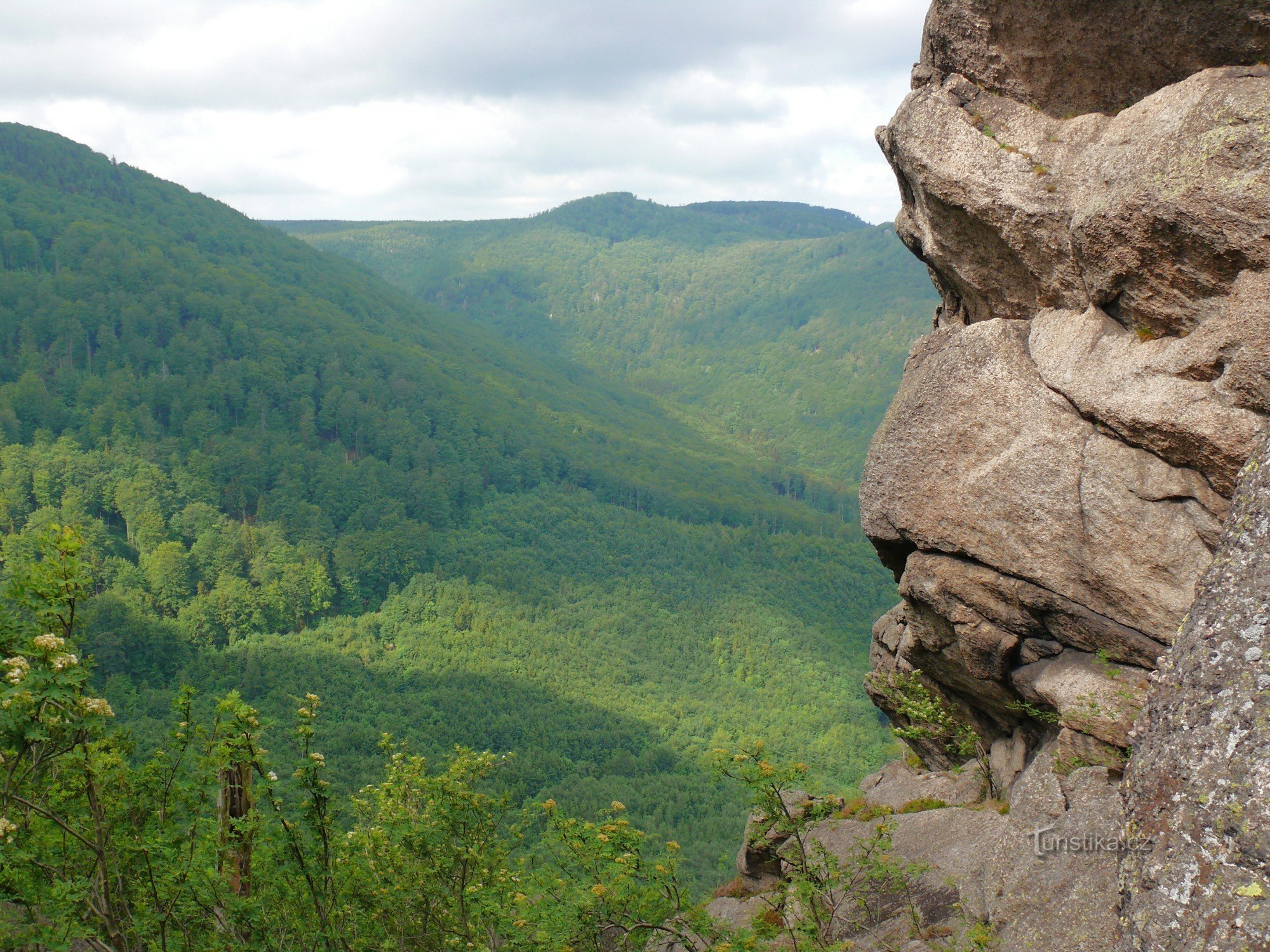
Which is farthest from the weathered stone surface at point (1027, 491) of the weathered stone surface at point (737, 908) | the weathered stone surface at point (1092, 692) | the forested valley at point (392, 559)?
the forested valley at point (392, 559)

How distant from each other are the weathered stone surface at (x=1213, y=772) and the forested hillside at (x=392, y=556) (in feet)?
219

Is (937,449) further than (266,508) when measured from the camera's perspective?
No

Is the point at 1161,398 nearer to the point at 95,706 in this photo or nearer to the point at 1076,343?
the point at 1076,343

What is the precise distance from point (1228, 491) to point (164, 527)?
495 ft

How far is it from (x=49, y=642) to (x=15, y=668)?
32 cm

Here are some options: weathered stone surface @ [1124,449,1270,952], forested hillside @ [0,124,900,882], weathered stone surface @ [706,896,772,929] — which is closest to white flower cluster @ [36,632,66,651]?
weathered stone surface @ [1124,449,1270,952]

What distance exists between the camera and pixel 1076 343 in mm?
14133

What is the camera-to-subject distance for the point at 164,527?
137750 millimetres

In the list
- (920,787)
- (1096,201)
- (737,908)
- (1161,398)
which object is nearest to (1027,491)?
(1161,398)

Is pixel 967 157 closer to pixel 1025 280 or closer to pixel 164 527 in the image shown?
pixel 1025 280

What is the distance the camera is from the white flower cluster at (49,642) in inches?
301

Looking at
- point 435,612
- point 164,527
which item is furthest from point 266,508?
point 435,612

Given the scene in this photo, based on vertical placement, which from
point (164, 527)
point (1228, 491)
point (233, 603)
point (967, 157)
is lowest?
point (233, 603)

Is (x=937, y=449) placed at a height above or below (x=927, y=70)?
below
